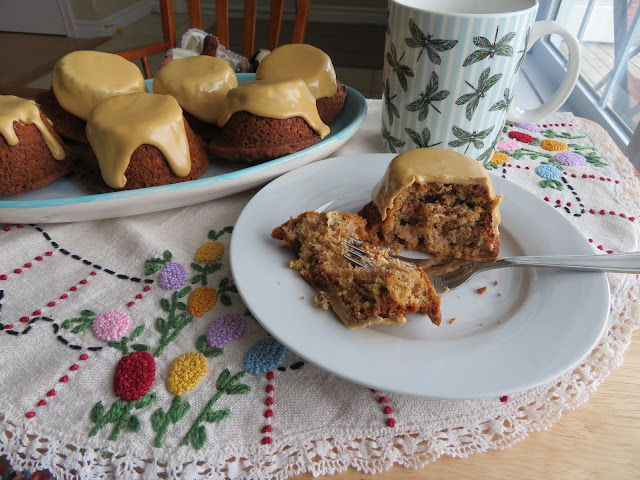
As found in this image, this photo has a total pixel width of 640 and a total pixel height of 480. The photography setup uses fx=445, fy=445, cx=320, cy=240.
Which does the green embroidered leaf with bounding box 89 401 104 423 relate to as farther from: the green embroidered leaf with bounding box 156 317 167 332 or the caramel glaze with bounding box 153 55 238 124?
the caramel glaze with bounding box 153 55 238 124

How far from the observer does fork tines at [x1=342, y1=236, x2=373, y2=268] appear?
0.62 m

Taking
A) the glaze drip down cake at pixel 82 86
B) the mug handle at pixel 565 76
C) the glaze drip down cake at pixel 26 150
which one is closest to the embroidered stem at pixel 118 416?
the glaze drip down cake at pixel 26 150

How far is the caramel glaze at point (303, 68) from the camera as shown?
99 cm

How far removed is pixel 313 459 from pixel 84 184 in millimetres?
668

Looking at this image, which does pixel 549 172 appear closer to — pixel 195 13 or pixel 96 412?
pixel 96 412

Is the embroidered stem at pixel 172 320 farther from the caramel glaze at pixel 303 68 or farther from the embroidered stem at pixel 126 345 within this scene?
the caramel glaze at pixel 303 68

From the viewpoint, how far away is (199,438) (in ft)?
1.58

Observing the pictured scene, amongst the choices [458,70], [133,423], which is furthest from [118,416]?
[458,70]

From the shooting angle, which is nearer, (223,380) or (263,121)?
(223,380)

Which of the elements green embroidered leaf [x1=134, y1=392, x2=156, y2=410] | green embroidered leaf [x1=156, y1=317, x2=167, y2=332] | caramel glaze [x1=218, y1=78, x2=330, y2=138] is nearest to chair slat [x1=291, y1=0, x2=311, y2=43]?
caramel glaze [x1=218, y1=78, x2=330, y2=138]

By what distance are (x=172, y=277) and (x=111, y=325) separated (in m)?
0.11

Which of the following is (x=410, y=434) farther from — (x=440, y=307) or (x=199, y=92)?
(x=199, y=92)

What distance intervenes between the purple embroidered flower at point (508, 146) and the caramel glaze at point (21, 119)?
0.93m

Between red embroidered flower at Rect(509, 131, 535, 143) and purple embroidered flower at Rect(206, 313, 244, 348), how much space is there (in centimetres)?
81
